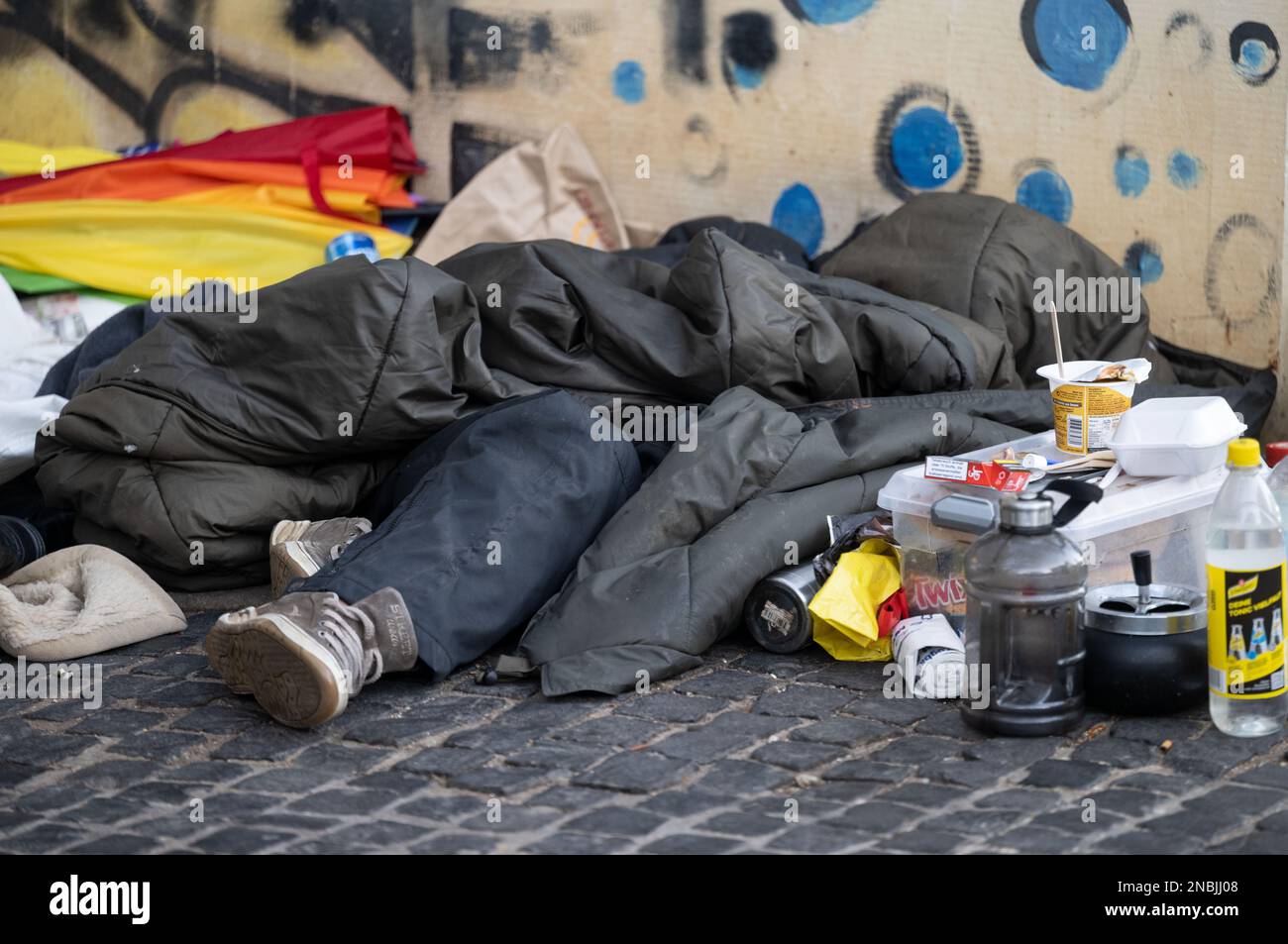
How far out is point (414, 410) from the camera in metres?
3.85

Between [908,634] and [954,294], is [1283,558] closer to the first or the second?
[908,634]

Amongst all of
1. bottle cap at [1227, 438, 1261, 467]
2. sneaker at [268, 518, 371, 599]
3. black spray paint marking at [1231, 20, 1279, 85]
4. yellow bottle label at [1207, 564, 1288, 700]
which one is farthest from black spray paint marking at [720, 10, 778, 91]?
yellow bottle label at [1207, 564, 1288, 700]

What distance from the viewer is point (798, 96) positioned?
18.7 feet

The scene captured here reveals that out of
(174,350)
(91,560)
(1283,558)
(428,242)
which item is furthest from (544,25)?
(1283,558)

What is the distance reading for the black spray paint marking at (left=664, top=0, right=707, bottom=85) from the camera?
579 centimetres

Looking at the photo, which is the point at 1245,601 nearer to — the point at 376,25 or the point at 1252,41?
the point at 1252,41

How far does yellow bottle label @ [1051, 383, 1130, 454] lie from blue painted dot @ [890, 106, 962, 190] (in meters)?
2.22

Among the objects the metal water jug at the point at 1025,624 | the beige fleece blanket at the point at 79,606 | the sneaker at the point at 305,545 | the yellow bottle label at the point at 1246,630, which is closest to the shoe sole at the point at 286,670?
the sneaker at the point at 305,545

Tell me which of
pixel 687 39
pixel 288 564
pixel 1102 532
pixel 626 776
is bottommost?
pixel 626 776

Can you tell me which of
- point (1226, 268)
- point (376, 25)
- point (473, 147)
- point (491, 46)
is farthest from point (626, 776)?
point (376, 25)

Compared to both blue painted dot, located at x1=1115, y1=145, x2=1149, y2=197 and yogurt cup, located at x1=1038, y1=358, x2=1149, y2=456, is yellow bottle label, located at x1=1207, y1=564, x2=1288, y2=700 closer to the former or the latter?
yogurt cup, located at x1=1038, y1=358, x2=1149, y2=456

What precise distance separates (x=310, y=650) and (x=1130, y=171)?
3.51 metres

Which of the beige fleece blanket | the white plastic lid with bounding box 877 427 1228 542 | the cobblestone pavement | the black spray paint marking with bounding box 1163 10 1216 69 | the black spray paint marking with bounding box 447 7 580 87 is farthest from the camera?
the black spray paint marking with bounding box 447 7 580 87

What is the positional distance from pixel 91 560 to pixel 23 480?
0.65 m
